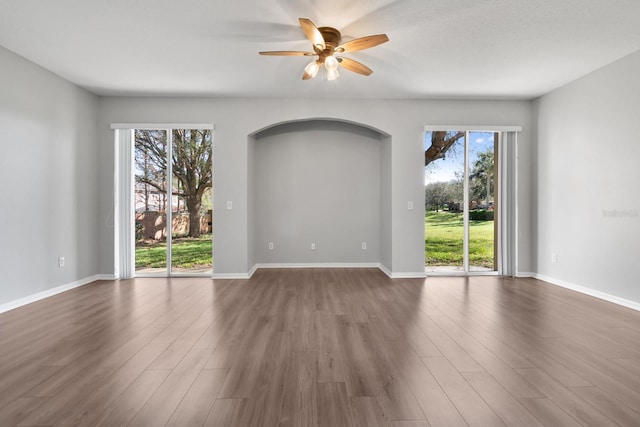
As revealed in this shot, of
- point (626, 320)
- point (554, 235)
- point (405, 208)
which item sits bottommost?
point (626, 320)

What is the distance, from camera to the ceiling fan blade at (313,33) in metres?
2.66

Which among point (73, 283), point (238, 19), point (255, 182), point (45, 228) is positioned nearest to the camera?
point (238, 19)

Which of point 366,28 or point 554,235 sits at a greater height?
point 366,28

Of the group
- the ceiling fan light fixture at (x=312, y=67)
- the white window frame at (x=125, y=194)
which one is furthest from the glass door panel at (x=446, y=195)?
the white window frame at (x=125, y=194)

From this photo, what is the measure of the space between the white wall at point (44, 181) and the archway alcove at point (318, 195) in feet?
8.43

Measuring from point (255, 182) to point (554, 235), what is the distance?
15.6 feet

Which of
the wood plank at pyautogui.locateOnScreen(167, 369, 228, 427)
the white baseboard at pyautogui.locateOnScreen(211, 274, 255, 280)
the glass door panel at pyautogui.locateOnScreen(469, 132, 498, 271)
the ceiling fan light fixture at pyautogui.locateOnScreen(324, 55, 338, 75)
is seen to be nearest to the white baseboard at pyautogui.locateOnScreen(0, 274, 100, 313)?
the white baseboard at pyautogui.locateOnScreen(211, 274, 255, 280)

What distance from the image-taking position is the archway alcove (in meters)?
6.05

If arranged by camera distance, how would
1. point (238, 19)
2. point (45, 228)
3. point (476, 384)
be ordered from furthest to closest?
point (45, 228), point (238, 19), point (476, 384)

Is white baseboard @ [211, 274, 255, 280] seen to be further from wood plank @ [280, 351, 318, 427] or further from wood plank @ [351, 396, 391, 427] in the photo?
wood plank @ [351, 396, 391, 427]

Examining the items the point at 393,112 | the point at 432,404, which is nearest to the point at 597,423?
the point at 432,404

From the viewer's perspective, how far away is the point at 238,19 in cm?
299

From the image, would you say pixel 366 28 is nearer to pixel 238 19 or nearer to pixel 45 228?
pixel 238 19

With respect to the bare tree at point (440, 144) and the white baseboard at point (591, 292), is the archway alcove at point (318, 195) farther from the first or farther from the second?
the white baseboard at point (591, 292)
